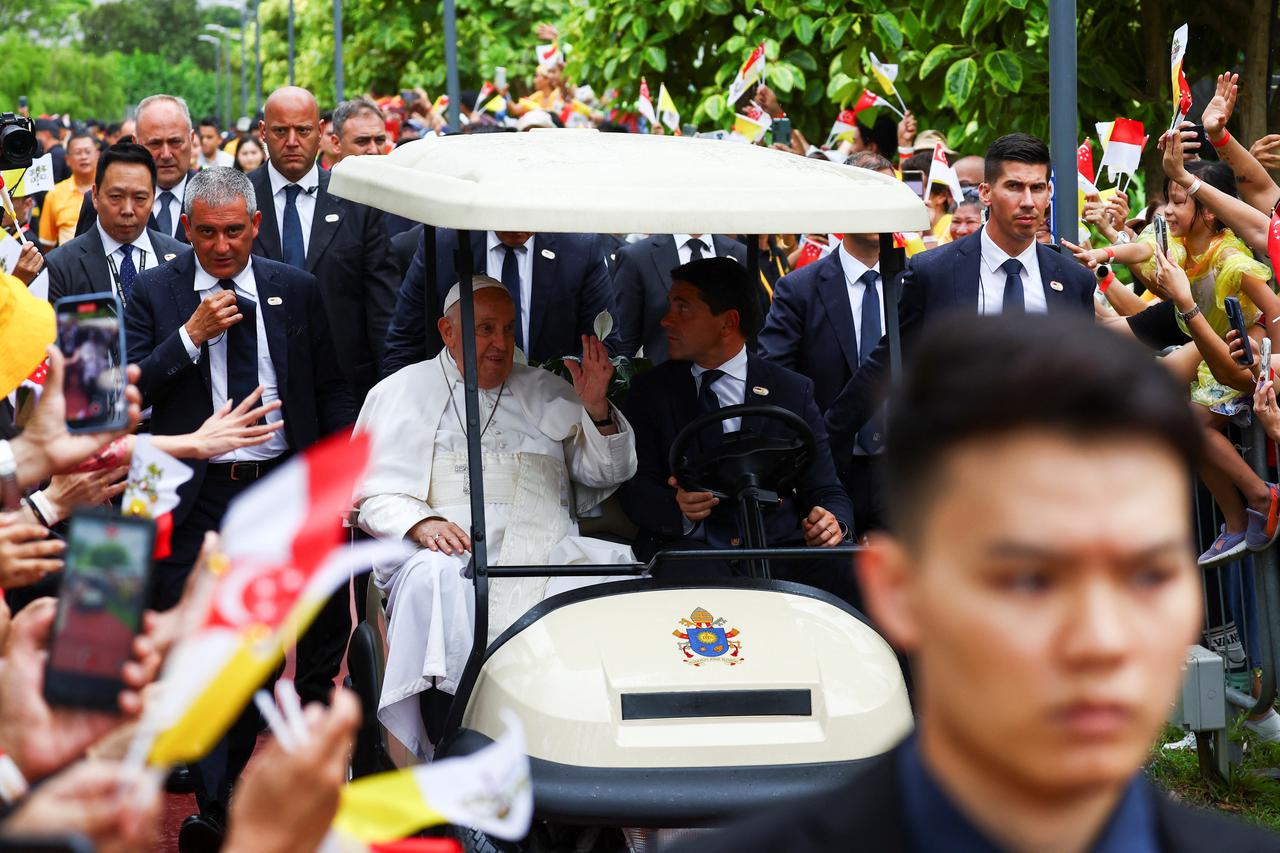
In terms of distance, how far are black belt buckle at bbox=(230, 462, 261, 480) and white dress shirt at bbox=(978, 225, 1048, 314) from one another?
2.57 m

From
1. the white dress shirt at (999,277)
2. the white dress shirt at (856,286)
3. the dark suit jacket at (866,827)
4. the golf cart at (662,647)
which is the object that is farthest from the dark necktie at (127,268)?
the dark suit jacket at (866,827)

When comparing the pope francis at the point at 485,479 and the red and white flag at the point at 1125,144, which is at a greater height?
the red and white flag at the point at 1125,144

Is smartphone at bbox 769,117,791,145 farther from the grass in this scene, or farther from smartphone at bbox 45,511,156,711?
smartphone at bbox 45,511,156,711

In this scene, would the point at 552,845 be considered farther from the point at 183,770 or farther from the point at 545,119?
the point at 545,119

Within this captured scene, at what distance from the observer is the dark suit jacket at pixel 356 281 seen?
7.85 metres

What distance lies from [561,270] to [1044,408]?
220 inches

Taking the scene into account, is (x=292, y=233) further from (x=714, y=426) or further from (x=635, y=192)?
(x=635, y=192)

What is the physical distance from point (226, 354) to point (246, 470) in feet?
1.33

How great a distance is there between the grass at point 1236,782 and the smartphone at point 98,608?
175 inches

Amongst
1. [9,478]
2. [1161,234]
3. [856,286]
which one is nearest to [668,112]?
[856,286]

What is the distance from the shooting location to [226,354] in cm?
616

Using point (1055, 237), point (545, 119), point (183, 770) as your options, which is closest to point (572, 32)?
point (545, 119)

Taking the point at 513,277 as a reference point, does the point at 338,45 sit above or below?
below

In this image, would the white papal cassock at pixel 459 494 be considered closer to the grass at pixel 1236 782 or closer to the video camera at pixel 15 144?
the video camera at pixel 15 144
